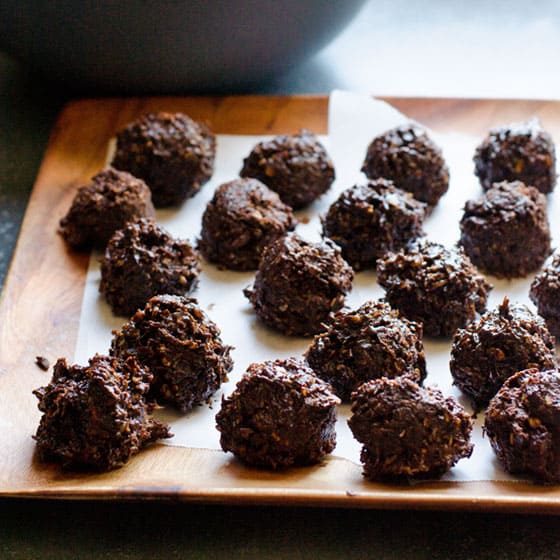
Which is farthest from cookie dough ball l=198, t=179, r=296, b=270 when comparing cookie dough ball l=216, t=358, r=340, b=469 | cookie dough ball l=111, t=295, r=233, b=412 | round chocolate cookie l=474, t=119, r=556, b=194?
cookie dough ball l=216, t=358, r=340, b=469

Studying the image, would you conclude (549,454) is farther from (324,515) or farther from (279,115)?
(279,115)

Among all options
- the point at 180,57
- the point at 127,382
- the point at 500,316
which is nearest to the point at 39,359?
the point at 127,382

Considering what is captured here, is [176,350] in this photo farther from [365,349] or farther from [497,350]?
[497,350]

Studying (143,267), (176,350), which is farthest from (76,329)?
→ (176,350)

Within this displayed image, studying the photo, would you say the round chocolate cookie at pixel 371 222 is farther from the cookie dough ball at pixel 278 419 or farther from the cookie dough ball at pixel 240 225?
the cookie dough ball at pixel 278 419

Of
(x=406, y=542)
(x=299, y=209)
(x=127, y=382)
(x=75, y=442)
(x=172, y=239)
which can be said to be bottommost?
(x=406, y=542)

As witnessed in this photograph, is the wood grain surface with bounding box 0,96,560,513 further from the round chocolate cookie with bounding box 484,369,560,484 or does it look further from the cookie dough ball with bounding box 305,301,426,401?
the cookie dough ball with bounding box 305,301,426,401
